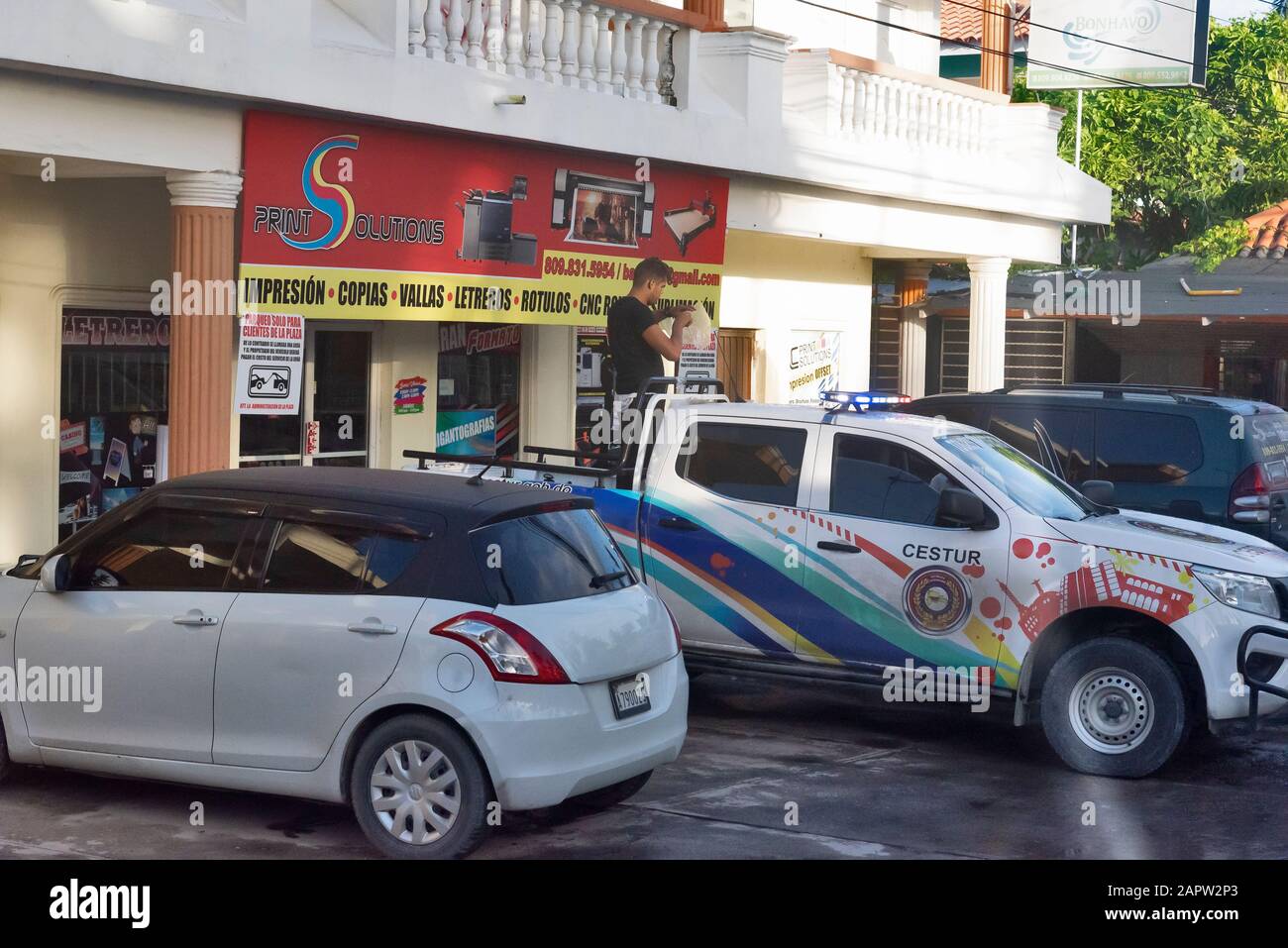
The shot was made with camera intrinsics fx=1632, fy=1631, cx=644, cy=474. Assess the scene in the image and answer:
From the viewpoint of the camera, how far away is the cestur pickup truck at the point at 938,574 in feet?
27.6

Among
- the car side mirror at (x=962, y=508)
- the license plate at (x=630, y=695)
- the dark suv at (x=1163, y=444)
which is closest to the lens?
the license plate at (x=630, y=695)

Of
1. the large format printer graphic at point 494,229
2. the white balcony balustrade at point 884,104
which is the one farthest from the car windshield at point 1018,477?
the white balcony balustrade at point 884,104

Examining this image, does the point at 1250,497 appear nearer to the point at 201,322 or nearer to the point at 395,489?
the point at 395,489

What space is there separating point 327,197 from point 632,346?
2509 millimetres

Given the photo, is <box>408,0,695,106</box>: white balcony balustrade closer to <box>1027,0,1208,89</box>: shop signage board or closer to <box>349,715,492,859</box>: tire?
<box>349,715,492,859</box>: tire

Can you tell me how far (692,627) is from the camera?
373 inches

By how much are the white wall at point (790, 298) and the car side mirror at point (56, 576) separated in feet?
36.9

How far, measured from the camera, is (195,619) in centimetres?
691

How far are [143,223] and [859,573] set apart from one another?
21.1ft

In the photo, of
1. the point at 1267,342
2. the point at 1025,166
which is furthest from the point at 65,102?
the point at 1267,342

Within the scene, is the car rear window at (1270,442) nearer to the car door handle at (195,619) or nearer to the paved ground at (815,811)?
the paved ground at (815,811)

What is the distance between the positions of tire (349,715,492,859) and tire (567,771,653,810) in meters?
0.97
